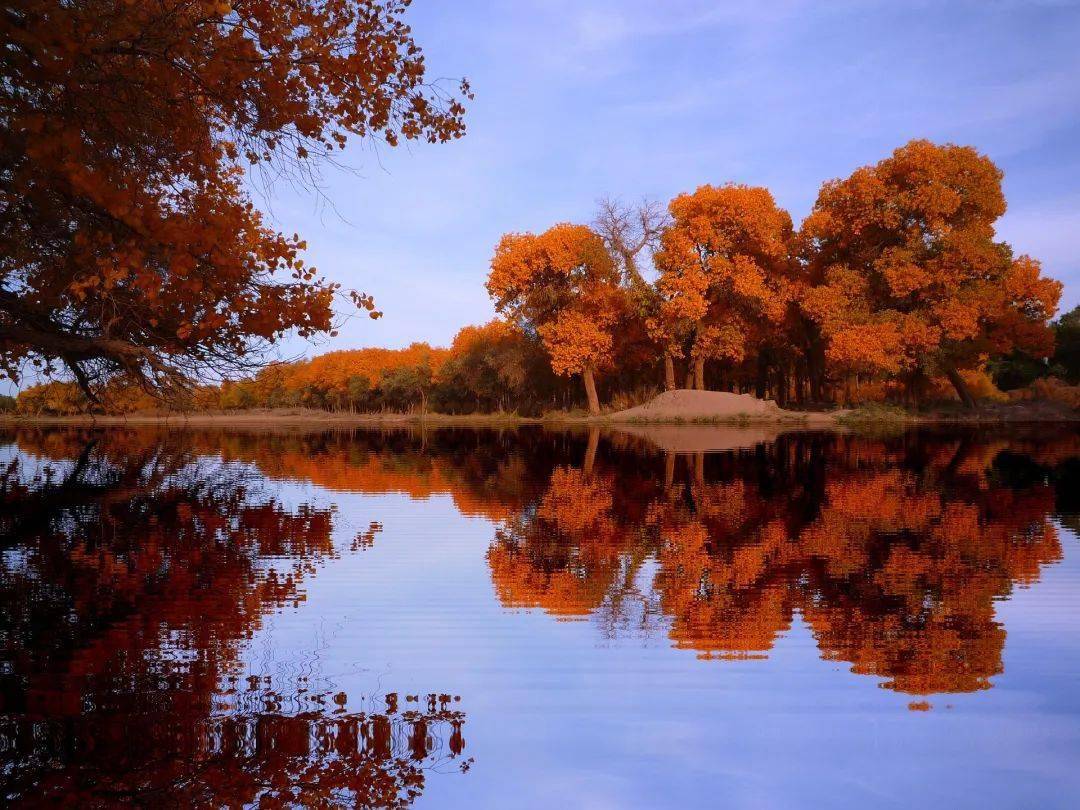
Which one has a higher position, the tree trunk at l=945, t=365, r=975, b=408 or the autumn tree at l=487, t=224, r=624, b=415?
the autumn tree at l=487, t=224, r=624, b=415

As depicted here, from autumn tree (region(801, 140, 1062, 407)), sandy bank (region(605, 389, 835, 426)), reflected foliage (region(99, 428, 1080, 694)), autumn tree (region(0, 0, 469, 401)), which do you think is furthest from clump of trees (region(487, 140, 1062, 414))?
autumn tree (region(0, 0, 469, 401))

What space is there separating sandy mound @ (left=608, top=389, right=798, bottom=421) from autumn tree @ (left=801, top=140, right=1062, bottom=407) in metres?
4.66

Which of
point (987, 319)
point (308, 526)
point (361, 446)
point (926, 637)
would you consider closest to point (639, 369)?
point (987, 319)

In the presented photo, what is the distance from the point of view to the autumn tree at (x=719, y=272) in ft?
139

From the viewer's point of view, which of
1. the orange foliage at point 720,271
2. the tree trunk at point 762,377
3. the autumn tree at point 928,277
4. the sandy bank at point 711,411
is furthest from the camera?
the tree trunk at point 762,377

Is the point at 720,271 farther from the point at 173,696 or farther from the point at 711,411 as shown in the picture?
the point at 173,696

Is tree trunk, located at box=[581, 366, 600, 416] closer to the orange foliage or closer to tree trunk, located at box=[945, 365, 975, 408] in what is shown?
the orange foliage

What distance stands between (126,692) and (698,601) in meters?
3.72

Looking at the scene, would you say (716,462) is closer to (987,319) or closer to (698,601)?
(698,601)

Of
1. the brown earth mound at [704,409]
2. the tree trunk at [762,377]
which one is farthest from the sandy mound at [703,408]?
the tree trunk at [762,377]

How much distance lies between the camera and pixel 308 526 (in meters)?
9.13

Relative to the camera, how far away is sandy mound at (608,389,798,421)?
4000 centimetres

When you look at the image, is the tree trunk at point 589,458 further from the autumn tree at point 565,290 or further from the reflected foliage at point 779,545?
the autumn tree at point 565,290

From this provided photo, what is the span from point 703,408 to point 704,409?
0.30 feet
